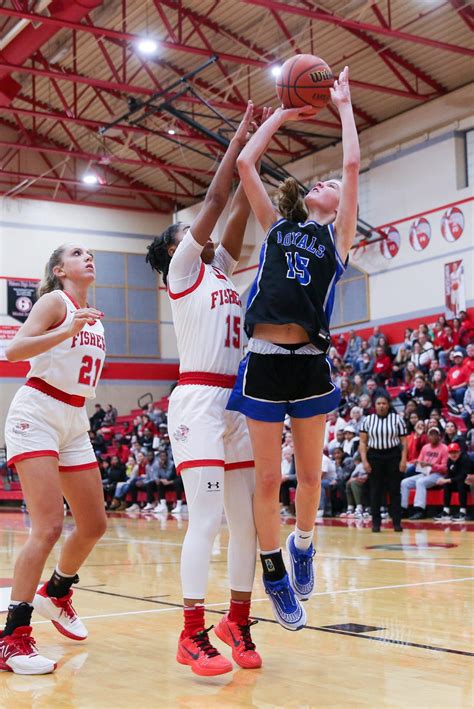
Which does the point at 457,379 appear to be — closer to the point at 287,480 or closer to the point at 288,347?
the point at 287,480

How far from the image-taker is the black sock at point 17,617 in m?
3.85

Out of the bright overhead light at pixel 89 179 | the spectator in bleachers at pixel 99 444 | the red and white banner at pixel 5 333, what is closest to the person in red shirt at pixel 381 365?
the spectator in bleachers at pixel 99 444

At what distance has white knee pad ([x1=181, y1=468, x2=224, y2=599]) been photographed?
371 centimetres

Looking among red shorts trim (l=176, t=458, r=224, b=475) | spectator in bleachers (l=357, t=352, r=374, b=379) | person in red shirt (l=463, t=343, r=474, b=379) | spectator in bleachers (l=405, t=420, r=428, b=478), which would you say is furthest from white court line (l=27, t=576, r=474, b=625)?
spectator in bleachers (l=357, t=352, r=374, b=379)

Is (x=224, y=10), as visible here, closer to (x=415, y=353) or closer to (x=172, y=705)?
(x=415, y=353)

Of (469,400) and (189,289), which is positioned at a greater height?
Answer: (189,289)

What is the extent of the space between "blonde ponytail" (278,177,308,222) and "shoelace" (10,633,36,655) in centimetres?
212

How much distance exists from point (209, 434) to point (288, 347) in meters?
0.49

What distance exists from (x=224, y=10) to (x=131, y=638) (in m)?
17.0

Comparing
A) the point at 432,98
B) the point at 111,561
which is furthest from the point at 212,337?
the point at 432,98

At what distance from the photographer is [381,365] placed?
19.6 m

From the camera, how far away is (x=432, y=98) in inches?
819

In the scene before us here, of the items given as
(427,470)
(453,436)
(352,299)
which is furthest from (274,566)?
(352,299)

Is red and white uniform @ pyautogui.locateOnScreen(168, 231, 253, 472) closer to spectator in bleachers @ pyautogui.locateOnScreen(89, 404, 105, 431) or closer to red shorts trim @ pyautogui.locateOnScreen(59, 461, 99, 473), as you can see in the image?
red shorts trim @ pyautogui.locateOnScreen(59, 461, 99, 473)
